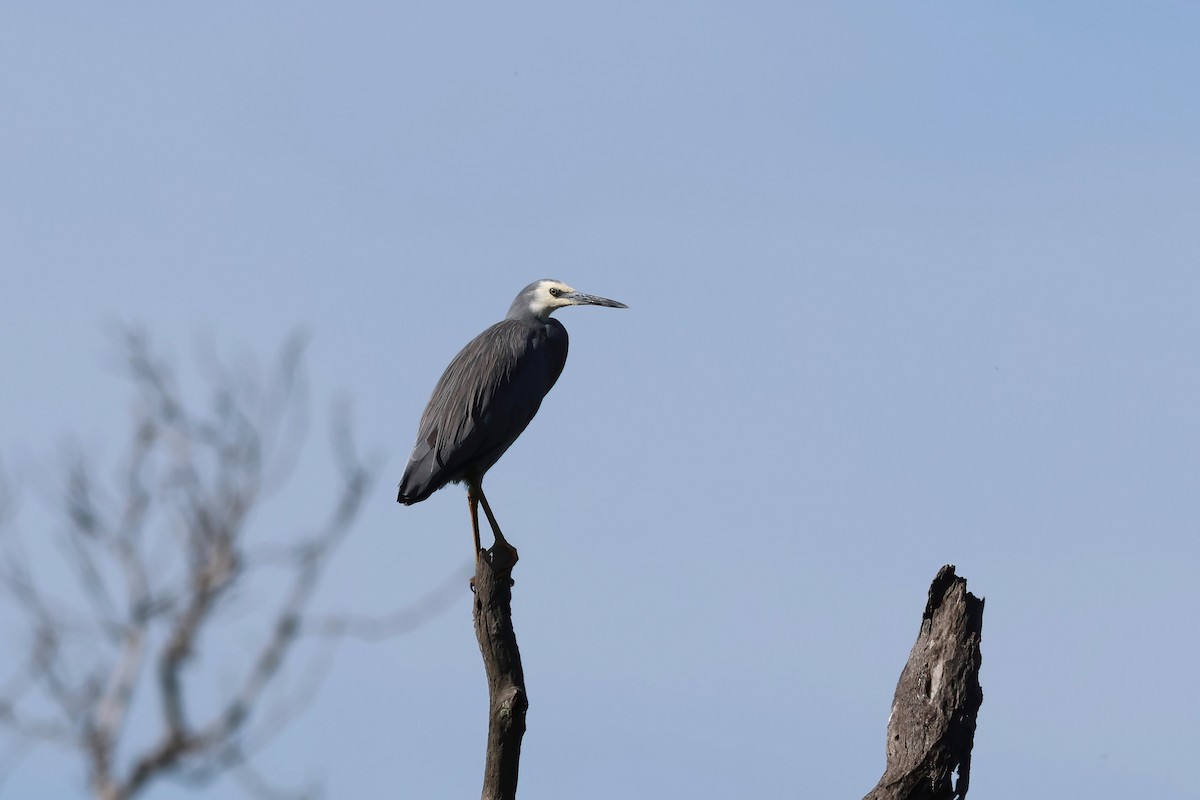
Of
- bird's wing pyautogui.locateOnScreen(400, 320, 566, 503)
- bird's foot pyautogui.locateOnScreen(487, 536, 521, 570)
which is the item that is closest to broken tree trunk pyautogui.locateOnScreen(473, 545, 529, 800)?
bird's foot pyautogui.locateOnScreen(487, 536, 521, 570)

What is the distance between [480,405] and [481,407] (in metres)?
0.02

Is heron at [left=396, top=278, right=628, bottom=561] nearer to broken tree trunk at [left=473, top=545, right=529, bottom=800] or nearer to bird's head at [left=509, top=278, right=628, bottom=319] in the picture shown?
bird's head at [left=509, top=278, right=628, bottom=319]

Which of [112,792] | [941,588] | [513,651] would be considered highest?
[941,588]

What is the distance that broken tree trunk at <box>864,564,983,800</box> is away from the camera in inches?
269

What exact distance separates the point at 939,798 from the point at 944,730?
1.16ft

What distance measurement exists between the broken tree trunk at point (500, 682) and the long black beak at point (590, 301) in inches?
129

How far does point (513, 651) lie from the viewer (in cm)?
740

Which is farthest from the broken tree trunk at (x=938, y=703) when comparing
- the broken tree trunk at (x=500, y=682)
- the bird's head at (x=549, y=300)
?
the bird's head at (x=549, y=300)

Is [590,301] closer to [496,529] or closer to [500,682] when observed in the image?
[496,529]

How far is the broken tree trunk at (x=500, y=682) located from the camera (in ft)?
23.5

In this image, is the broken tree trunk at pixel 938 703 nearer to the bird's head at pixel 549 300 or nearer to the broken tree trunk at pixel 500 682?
the broken tree trunk at pixel 500 682

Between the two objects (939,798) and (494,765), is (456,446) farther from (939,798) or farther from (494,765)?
(939,798)

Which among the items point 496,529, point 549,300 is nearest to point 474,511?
point 496,529

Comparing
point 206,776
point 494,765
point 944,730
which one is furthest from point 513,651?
point 944,730
